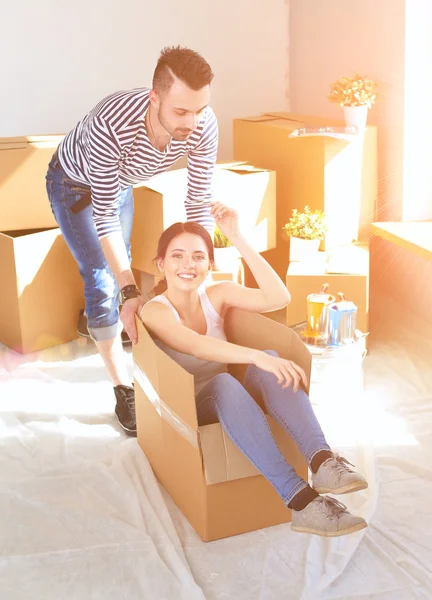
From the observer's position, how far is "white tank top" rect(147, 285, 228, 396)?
80.6 inches

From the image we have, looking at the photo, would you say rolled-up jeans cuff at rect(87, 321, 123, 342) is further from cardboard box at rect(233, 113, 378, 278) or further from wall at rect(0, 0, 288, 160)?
wall at rect(0, 0, 288, 160)

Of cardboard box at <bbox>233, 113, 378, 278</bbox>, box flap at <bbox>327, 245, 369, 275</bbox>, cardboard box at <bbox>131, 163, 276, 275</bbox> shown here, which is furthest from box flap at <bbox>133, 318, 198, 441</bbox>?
cardboard box at <bbox>233, 113, 378, 278</bbox>

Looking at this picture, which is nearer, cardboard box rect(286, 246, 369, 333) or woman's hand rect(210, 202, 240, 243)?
woman's hand rect(210, 202, 240, 243)

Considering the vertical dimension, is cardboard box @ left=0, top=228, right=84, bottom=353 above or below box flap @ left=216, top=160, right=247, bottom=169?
below

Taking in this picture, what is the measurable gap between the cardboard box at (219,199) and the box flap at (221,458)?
1374 millimetres

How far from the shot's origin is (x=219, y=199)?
3154 millimetres

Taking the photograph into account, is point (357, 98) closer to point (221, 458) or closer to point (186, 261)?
point (186, 261)

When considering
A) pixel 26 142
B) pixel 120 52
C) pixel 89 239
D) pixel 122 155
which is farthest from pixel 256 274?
pixel 120 52

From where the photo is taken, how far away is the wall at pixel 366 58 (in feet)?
10.7

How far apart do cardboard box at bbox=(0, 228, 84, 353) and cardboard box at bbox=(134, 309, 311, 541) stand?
1.07m

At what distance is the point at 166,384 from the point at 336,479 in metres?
0.47

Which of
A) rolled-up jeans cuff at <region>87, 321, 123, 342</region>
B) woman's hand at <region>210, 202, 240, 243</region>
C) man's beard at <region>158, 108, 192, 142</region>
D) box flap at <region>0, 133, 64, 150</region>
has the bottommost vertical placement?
rolled-up jeans cuff at <region>87, 321, 123, 342</region>

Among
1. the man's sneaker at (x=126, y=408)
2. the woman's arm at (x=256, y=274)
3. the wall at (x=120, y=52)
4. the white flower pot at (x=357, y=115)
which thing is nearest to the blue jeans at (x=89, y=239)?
the man's sneaker at (x=126, y=408)

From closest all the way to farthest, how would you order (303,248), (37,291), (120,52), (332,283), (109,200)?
1. (109,200)
2. (332,283)
3. (37,291)
4. (303,248)
5. (120,52)
